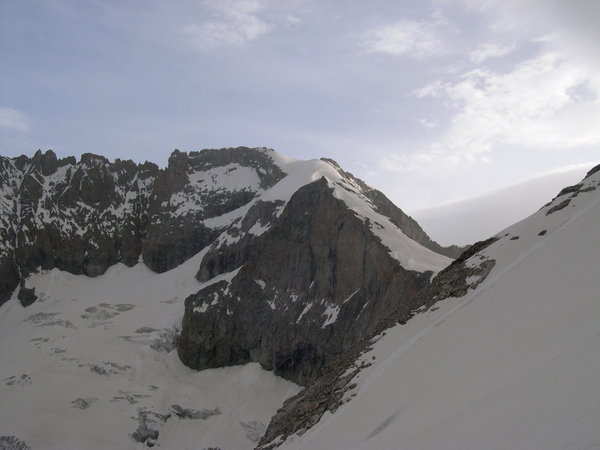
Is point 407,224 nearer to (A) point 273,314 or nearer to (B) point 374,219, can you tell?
(B) point 374,219

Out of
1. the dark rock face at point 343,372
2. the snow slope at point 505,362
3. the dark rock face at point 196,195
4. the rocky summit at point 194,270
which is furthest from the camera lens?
the dark rock face at point 196,195

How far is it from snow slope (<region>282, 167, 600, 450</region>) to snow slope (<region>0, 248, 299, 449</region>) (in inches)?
1678

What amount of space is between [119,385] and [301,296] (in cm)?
2604

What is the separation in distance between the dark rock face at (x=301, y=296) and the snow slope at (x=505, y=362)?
120 ft

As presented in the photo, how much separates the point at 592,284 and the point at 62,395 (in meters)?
65.2

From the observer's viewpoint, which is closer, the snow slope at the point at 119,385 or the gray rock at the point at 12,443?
Result: the gray rock at the point at 12,443

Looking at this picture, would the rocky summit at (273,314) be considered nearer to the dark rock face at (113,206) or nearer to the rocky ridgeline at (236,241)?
the rocky ridgeline at (236,241)

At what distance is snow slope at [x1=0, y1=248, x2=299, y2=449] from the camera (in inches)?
2509

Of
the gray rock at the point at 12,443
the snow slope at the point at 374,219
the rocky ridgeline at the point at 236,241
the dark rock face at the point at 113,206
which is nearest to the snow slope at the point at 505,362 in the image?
the rocky ridgeline at the point at 236,241

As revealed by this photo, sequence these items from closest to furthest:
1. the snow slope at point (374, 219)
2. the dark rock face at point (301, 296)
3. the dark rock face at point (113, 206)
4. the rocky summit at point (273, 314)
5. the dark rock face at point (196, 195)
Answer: the rocky summit at point (273, 314) → the snow slope at point (374, 219) → the dark rock face at point (301, 296) → the dark rock face at point (113, 206) → the dark rock face at point (196, 195)

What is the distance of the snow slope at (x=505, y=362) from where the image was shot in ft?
37.9

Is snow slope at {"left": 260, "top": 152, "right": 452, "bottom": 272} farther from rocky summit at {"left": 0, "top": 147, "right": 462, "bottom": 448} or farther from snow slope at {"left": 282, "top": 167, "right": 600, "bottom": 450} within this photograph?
snow slope at {"left": 282, "top": 167, "right": 600, "bottom": 450}

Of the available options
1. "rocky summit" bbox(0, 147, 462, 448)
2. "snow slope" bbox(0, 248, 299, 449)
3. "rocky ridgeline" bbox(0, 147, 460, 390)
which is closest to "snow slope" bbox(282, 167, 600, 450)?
"rocky summit" bbox(0, 147, 462, 448)

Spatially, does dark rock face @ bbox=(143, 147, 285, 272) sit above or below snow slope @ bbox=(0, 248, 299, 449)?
above
